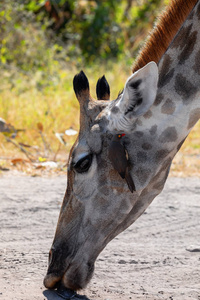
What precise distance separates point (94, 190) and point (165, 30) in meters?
0.95

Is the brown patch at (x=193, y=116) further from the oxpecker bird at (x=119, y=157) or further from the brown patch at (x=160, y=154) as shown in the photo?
the oxpecker bird at (x=119, y=157)

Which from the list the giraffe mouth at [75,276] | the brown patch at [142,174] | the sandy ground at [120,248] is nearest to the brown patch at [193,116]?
the brown patch at [142,174]

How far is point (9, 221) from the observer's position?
4.40 metres

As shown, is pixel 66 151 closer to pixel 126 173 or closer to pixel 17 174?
pixel 17 174

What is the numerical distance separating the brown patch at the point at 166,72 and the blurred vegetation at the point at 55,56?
3.39ft

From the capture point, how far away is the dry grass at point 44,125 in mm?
6223

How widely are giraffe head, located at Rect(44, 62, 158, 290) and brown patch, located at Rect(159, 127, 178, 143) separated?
0.09 metres

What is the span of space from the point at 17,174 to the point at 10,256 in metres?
2.31

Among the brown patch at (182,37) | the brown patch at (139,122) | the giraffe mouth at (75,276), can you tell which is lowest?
the giraffe mouth at (75,276)

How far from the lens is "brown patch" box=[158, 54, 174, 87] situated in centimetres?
266

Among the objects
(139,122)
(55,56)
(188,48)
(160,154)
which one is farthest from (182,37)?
(55,56)

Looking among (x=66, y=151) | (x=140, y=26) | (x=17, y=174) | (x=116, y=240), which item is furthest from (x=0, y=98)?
(x=140, y=26)

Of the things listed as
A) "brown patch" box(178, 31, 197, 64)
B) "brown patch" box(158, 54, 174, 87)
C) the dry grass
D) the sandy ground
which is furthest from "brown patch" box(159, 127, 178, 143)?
the dry grass

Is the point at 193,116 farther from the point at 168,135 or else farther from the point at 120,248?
the point at 120,248
